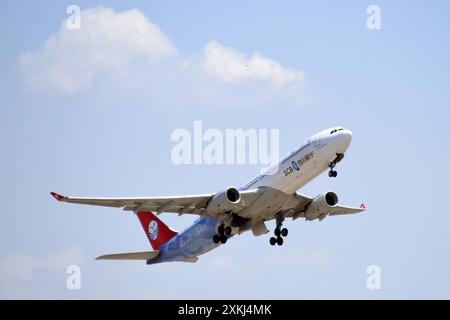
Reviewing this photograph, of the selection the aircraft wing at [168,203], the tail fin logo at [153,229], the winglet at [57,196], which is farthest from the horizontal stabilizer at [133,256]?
the winglet at [57,196]

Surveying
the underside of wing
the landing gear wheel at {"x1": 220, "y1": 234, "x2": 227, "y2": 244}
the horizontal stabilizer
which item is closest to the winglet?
the underside of wing

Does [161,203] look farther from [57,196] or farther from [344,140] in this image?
[344,140]

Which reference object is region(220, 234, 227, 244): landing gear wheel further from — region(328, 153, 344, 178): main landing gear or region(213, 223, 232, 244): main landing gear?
region(328, 153, 344, 178): main landing gear

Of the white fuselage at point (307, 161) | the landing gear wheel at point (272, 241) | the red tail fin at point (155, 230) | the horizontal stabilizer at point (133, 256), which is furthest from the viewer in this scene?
the red tail fin at point (155, 230)

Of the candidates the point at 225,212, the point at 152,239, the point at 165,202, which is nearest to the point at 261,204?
the point at 225,212

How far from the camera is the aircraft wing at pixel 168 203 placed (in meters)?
54.1

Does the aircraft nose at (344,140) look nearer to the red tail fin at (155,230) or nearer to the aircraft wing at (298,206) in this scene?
the aircraft wing at (298,206)

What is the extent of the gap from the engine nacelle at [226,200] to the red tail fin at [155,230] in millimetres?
11023

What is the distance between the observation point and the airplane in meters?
52.7

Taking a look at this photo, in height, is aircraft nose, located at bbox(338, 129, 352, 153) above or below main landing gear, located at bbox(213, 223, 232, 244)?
above

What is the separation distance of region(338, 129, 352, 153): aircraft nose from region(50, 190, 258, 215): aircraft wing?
646 centimetres
